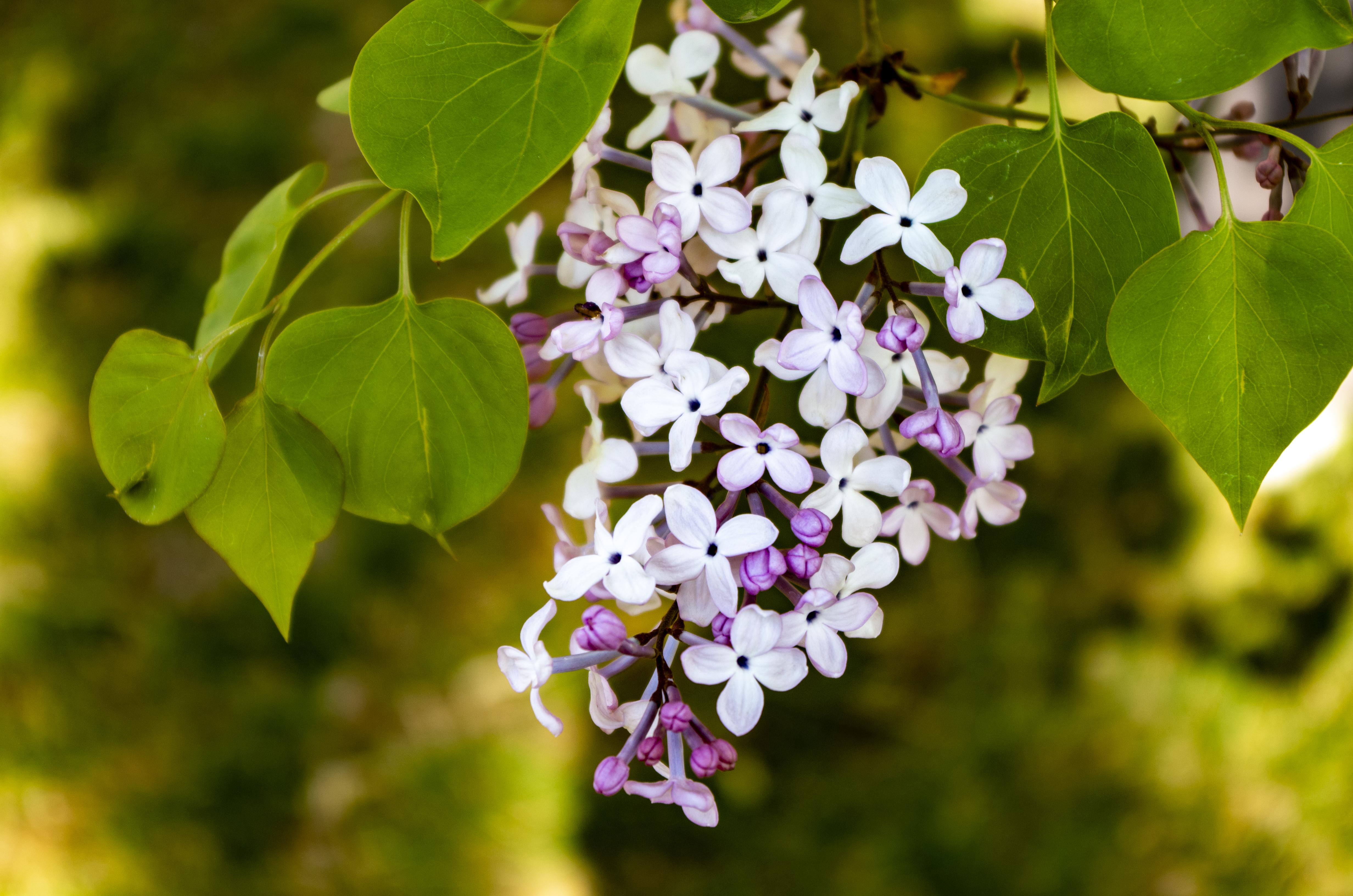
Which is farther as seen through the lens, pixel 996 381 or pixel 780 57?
pixel 780 57

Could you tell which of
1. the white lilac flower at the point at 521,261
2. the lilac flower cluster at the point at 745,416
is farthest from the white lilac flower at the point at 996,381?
the white lilac flower at the point at 521,261

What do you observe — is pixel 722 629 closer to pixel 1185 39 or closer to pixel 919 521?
pixel 919 521

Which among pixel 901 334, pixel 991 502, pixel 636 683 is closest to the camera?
pixel 901 334

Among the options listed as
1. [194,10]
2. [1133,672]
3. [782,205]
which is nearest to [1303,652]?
[1133,672]

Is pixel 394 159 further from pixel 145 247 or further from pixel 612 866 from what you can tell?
pixel 145 247

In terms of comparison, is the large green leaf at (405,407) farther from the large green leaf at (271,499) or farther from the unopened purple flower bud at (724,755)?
the unopened purple flower bud at (724,755)

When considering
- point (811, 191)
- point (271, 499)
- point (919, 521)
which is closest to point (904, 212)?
point (811, 191)
